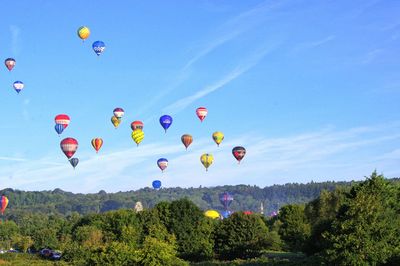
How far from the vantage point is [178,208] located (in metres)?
95.2

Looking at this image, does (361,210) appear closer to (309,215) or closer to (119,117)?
(309,215)

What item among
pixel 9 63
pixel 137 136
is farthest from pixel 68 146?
pixel 9 63

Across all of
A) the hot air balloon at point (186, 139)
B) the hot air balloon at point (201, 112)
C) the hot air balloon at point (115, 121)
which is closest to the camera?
the hot air balloon at point (201, 112)

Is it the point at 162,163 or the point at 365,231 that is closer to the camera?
the point at 365,231

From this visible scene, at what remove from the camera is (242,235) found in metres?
87.7

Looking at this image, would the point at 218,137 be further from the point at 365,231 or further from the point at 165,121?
the point at 365,231

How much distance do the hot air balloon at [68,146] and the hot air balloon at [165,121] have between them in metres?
14.8

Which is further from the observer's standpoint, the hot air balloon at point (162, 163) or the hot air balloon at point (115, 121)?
the hot air balloon at point (162, 163)

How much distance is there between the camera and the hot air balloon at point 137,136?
342 ft

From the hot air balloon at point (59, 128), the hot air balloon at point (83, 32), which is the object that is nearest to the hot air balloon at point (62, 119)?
the hot air balloon at point (59, 128)

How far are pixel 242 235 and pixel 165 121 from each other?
23.3 meters

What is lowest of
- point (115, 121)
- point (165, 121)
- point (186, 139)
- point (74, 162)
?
point (74, 162)

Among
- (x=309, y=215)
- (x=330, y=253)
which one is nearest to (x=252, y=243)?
(x=309, y=215)

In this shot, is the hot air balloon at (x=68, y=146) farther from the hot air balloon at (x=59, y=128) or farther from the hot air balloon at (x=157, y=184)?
the hot air balloon at (x=157, y=184)
